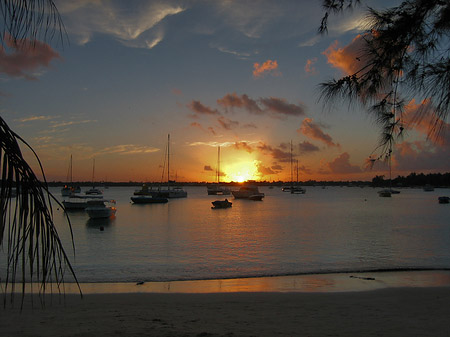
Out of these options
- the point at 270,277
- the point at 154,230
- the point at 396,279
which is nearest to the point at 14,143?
the point at 270,277

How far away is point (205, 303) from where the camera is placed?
1073 cm

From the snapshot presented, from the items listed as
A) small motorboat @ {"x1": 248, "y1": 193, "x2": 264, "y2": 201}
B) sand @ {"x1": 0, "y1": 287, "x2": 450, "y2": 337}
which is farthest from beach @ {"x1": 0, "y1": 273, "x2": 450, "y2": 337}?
small motorboat @ {"x1": 248, "y1": 193, "x2": 264, "y2": 201}

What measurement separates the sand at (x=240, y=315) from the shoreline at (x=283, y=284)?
3.39ft

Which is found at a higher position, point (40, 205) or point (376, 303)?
point (40, 205)

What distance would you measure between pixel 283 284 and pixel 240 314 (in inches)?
199

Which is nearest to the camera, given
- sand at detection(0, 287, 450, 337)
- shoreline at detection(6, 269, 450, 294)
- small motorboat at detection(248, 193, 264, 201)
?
sand at detection(0, 287, 450, 337)

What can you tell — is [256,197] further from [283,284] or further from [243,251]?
[283,284]

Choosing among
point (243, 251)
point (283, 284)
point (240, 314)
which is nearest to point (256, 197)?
point (243, 251)

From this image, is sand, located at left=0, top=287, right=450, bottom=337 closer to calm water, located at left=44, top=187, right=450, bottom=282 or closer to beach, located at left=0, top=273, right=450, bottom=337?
beach, located at left=0, top=273, right=450, bottom=337

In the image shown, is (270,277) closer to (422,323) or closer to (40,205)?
(422,323)

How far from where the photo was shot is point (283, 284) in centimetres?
1409

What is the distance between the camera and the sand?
784 cm

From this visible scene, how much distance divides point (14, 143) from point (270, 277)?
1473 cm

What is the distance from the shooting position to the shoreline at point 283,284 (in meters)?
13.0
